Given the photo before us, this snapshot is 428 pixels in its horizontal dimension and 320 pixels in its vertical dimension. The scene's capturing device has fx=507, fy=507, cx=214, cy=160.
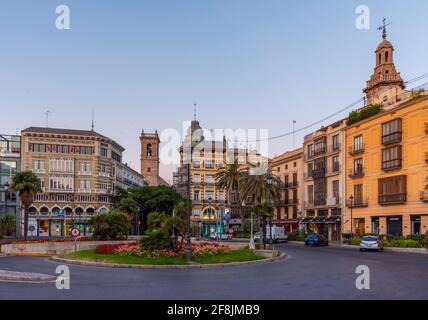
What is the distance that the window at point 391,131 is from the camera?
53000 mm

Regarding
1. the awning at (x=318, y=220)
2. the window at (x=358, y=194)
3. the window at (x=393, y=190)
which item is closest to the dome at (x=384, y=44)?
the awning at (x=318, y=220)

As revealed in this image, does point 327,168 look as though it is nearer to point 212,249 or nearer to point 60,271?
point 212,249

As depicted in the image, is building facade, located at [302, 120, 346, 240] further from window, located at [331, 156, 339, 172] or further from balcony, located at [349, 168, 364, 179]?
balcony, located at [349, 168, 364, 179]

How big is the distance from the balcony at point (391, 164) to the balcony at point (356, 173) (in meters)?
4.70

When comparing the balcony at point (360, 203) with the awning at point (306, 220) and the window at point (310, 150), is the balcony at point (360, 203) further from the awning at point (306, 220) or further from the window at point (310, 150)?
the window at point (310, 150)

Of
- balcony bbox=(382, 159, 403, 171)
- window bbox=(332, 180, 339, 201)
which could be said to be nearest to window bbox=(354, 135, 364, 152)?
balcony bbox=(382, 159, 403, 171)

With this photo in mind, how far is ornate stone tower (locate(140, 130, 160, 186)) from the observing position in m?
122

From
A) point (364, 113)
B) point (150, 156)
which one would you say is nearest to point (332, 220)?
point (364, 113)

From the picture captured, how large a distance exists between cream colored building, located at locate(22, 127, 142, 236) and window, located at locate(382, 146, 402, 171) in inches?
1900

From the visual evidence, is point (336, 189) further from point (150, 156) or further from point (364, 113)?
point (150, 156)

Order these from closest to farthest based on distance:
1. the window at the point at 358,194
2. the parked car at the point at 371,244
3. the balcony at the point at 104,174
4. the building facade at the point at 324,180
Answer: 1. the parked car at the point at 371,244
2. the window at the point at 358,194
3. the building facade at the point at 324,180
4. the balcony at the point at 104,174
